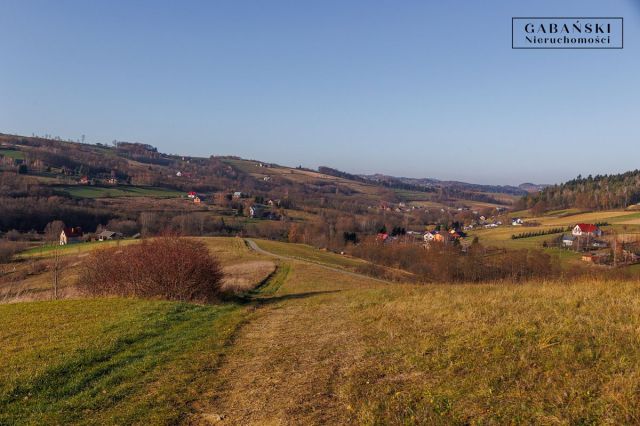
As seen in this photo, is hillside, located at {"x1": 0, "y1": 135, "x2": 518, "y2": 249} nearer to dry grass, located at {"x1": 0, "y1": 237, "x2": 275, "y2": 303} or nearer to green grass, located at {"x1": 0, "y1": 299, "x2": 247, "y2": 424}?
dry grass, located at {"x1": 0, "y1": 237, "x2": 275, "y2": 303}

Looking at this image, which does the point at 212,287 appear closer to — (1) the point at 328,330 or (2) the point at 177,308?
(2) the point at 177,308

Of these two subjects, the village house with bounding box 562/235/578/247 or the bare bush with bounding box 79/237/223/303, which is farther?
the village house with bounding box 562/235/578/247

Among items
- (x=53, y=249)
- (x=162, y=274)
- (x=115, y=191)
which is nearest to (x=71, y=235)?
(x=53, y=249)

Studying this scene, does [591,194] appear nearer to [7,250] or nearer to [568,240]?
[568,240]

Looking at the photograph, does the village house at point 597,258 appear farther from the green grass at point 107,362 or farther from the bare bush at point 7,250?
the bare bush at point 7,250

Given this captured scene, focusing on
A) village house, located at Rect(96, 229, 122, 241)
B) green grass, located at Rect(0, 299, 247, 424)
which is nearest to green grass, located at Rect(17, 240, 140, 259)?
village house, located at Rect(96, 229, 122, 241)

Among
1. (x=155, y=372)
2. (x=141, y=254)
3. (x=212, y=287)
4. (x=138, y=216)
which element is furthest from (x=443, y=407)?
(x=138, y=216)

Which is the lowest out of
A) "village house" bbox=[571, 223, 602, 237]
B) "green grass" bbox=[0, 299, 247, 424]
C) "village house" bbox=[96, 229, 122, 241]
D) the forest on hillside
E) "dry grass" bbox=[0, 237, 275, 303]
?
"dry grass" bbox=[0, 237, 275, 303]
